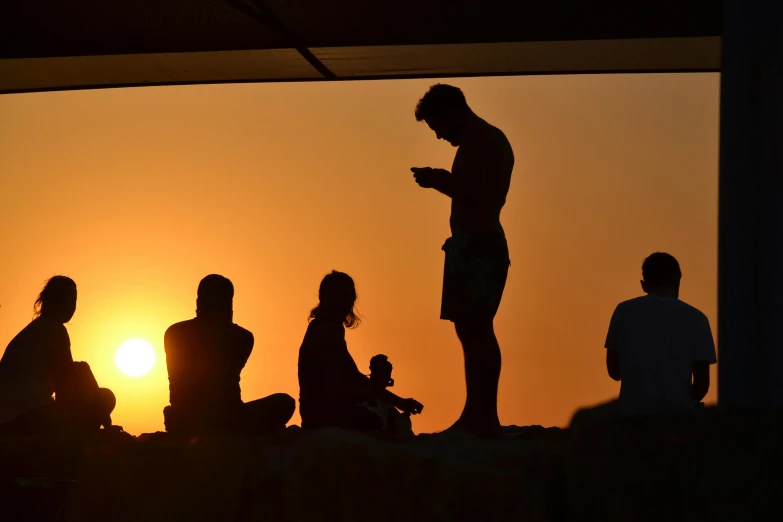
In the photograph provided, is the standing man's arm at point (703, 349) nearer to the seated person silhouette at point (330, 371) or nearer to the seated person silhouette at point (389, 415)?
the seated person silhouette at point (389, 415)

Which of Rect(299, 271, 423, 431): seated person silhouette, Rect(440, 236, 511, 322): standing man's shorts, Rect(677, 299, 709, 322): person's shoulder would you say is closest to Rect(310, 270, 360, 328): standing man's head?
Rect(299, 271, 423, 431): seated person silhouette

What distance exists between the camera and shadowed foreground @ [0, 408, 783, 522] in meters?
2.08

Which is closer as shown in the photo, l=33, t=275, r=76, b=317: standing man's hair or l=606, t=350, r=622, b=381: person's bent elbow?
l=606, t=350, r=622, b=381: person's bent elbow

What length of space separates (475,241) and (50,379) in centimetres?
232

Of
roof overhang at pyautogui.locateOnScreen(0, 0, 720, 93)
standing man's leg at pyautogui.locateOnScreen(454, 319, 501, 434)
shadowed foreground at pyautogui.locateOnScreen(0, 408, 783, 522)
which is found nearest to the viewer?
shadowed foreground at pyautogui.locateOnScreen(0, 408, 783, 522)

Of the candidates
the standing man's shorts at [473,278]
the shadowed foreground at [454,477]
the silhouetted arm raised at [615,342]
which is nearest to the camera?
the shadowed foreground at [454,477]

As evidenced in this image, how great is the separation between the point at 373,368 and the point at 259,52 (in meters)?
2.34

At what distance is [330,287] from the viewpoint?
15.2 ft

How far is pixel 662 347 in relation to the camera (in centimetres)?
402

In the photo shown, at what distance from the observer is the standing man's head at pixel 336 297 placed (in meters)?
4.61

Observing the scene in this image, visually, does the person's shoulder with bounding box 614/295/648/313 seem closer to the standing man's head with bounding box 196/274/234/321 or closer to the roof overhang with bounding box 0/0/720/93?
the standing man's head with bounding box 196/274/234/321

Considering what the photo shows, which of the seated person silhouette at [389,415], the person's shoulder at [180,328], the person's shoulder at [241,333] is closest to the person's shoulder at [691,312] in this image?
the seated person silhouette at [389,415]

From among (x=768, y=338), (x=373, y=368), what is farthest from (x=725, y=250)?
(x=373, y=368)

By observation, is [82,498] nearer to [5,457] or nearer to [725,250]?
[5,457]
